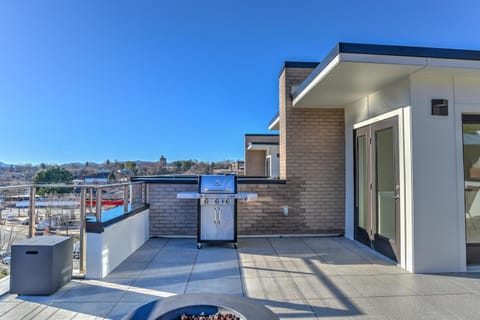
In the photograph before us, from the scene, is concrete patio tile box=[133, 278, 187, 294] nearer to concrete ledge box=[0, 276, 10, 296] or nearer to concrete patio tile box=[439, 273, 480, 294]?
concrete ledge box=[0, 276, 10, 296]

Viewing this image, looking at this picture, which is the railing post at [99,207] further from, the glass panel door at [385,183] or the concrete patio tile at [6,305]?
the glass panel door at [385,183]

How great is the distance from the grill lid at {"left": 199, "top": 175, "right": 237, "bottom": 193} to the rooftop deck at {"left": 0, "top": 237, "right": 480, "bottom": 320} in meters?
1.02

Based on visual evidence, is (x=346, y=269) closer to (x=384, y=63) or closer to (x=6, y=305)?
(x=384, y=63)

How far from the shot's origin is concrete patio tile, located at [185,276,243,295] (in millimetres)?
3270

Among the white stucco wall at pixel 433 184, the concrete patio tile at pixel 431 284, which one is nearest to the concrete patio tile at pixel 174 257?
the concrete patio tile at pixel 431 284

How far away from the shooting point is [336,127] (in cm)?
625

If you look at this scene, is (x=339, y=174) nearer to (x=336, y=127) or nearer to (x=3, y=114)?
(x=336, y=127)

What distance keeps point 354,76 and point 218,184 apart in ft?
9.03

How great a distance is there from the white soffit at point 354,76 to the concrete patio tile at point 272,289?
2.62 meters

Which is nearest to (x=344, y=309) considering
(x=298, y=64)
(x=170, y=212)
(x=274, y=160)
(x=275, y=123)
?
(x=170, y=212)

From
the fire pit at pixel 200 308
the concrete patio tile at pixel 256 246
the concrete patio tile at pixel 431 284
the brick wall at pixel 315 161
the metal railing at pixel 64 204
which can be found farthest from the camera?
the brick wall at pixel 315 161

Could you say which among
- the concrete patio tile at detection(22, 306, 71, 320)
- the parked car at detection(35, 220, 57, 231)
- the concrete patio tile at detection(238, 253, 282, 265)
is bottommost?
the concrete patio tile at detection(238, 253, 282, 265)

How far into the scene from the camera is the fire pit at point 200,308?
154 centimetres

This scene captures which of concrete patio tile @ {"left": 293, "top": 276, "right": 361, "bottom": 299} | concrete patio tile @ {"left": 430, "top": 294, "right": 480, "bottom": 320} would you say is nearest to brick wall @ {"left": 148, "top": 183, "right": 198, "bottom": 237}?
concrete patio tile @ {"left": 293, "top": 276, "right": 361, "bottom": 299}
